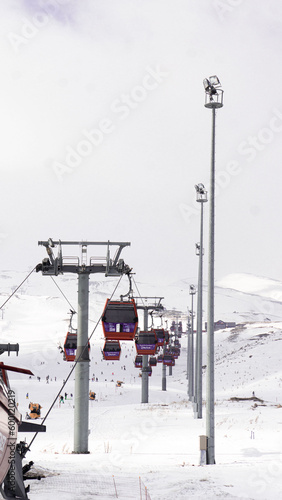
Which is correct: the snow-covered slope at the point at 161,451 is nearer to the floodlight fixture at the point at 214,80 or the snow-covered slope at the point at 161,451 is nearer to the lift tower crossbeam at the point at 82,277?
Result: the lift tower crossbeam at the point at 82,277

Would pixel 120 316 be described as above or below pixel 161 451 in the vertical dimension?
above

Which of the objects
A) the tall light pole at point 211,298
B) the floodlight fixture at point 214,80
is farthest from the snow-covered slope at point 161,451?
the floodlight fixture at point 214,80

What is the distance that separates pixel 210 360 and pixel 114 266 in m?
4.49

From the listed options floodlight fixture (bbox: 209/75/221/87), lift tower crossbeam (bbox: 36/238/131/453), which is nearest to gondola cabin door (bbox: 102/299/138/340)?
lift tower crossbeam (bbox: 36/238/131/453)

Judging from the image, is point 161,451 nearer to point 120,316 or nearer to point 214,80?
point 120,316

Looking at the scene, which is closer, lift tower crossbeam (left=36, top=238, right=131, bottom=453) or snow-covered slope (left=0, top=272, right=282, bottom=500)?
snow-covered slope (left=0, top=272, right=282, bottom=500)

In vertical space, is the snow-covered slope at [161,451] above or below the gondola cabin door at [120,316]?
below

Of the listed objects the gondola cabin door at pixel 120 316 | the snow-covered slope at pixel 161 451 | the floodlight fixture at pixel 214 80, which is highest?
the floodlight fixture at pixel 214 80

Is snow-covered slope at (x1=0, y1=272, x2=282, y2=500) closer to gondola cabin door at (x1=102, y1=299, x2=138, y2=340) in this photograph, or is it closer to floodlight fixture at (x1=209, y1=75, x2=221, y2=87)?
gondola cabin door at (x1=102, y1=299, x2=138, y2=340)

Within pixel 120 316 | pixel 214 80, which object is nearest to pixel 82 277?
pixel 120 316

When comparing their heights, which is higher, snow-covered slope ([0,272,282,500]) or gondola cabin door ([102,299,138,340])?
gondola cabin door ([102,299,138,340])

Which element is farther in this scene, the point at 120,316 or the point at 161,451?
the point at 161,451

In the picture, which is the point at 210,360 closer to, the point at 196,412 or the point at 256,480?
the point at 256,480

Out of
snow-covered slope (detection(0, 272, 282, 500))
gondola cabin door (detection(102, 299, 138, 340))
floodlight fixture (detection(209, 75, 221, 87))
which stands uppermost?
floodlight fixture (detection(209, 75, 221, 87))
